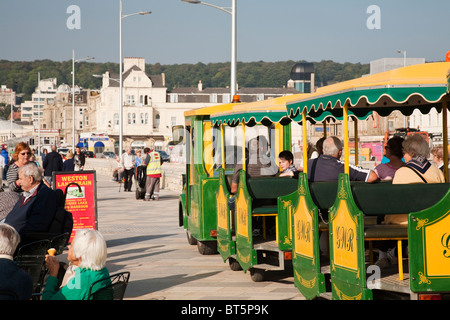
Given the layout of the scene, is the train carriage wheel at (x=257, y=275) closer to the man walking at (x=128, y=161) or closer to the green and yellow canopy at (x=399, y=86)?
the green and yellow canopy at (x=399, y=86)

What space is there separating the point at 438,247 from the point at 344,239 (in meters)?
1.11

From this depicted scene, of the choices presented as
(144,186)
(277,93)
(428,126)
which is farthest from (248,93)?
(144,186)

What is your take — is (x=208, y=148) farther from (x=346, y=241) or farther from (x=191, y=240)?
(x=346, y=241)

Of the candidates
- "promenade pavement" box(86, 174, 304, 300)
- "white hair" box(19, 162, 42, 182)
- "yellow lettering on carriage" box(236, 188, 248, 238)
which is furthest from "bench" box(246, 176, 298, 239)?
"white hair" box(19, 162, 42, 182)

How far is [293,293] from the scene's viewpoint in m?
9.69

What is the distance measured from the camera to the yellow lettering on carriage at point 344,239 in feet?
23.3

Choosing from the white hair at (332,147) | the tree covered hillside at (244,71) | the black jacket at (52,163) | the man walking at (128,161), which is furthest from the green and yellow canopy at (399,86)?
the tree covered hillside at (244,71)

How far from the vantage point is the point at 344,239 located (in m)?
7.37

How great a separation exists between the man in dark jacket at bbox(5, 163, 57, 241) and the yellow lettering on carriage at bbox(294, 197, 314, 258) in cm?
280

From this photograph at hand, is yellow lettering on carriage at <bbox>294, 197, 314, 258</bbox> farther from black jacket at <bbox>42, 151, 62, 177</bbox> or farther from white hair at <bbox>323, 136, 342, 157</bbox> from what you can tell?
black jacket at <bbox>42, 151, 62, 177</bbox>

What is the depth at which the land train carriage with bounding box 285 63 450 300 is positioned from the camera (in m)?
6.44

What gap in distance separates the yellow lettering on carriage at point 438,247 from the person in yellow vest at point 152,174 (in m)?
19.5
